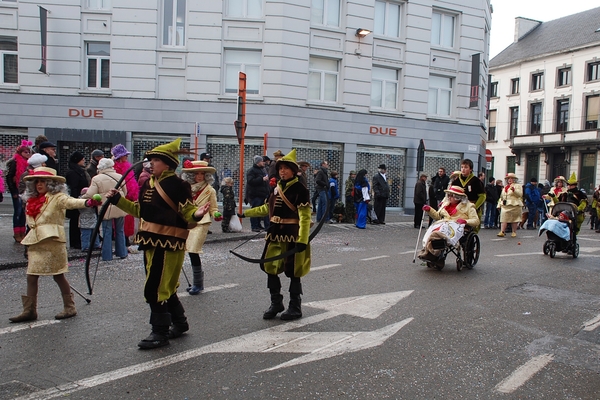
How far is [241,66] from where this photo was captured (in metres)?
20.9

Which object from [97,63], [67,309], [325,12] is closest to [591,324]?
[67,309]

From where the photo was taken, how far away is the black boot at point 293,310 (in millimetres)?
6051

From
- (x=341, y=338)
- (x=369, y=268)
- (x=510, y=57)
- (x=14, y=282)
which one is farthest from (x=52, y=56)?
(x=510, y=57)

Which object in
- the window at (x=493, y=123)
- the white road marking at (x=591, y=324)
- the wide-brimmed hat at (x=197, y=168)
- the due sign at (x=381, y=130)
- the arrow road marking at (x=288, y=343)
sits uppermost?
the window at (x=493, y=123)

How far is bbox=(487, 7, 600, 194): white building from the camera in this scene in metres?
46.8

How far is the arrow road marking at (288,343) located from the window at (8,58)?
18.5m

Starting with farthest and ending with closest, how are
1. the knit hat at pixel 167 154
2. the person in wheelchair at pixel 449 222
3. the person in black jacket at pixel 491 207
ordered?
the person in black jacket at pixel 491 207 → the person in wheelchair at pixel 449 222 → the knit hat at pixel 167 154

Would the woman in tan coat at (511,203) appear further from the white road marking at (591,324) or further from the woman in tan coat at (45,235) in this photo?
the woman in tan coat at (45,235)

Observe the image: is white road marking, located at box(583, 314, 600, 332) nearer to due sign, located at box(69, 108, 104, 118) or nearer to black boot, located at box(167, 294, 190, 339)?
black boot, located at box(167, 294, 190, 339)

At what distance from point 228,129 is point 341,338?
52.2 feet

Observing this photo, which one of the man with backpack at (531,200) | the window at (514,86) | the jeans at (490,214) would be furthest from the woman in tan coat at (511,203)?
the window at (514,86)

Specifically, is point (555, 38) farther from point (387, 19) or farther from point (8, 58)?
point (8, 58)

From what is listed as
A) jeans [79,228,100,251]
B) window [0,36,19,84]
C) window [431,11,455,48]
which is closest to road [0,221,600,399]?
jeans [79,228,100,251]

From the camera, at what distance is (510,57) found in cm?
5394
